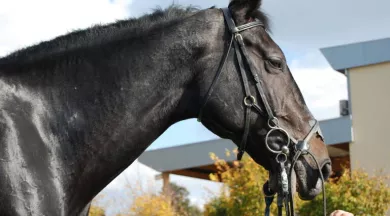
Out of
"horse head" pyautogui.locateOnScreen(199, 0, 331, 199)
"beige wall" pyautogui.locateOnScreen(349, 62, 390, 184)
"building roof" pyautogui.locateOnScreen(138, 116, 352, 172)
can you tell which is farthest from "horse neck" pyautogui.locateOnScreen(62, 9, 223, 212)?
"building roof" pyautogui.locateOnScreen(138, 116, 352, 172)

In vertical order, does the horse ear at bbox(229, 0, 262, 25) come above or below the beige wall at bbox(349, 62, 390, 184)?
below

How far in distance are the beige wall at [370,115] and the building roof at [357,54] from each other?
14.3 inches

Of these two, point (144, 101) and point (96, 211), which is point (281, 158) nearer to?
point (144, 101)

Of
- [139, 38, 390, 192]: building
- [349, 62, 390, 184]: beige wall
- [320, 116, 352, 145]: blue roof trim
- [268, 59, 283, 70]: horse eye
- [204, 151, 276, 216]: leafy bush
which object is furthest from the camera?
[320, 116, 352, 145]: blue roof trim

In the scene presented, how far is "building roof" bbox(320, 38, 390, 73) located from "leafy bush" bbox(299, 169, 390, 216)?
21.9 ft

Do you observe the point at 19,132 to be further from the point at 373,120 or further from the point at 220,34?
the point at 373,120

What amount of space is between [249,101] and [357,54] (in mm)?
21492

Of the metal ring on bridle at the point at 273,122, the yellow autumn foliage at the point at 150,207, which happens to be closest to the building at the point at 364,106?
the yellow autumn foliage at the point at 150,207

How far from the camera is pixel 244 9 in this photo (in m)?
4.35

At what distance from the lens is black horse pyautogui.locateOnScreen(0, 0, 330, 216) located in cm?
385

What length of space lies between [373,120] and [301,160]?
21119mm

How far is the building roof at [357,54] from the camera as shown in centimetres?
2422

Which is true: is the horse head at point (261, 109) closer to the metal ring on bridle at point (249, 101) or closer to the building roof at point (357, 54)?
the metal ring on bridle at point (249, 101)

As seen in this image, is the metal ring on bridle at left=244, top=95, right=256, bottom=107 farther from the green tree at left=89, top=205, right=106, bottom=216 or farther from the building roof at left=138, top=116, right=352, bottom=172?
the building roof at left=138, top=116, right=352, bottom=172
